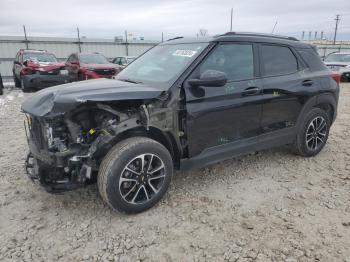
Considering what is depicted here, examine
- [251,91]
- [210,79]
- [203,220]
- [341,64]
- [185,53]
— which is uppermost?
[185,53]

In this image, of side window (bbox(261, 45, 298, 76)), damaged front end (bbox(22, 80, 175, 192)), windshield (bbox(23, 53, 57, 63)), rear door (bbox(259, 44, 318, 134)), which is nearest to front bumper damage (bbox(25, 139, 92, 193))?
damaged front end (bbox(22, 80, 175, 192))

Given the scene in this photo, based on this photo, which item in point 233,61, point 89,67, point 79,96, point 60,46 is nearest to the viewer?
point 79,96

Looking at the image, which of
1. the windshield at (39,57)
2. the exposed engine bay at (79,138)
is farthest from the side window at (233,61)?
the windshield at (39,57)

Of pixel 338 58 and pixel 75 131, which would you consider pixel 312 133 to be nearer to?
pixel 75 131

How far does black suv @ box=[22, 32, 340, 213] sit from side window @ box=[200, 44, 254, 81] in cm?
1

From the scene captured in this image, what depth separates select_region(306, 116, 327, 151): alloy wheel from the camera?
442 cm

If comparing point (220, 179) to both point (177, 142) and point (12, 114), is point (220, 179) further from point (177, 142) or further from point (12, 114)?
point (12, 114)

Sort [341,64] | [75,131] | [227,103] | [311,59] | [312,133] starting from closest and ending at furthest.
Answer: [75,131]
[227,103]
[311,59]
[312,133]
[341,64]

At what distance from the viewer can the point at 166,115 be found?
10.1ft

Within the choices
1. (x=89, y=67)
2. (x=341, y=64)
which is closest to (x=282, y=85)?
(x=89, y=67)

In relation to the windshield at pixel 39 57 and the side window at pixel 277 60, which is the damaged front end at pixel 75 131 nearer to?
the side window at pixel 277 60

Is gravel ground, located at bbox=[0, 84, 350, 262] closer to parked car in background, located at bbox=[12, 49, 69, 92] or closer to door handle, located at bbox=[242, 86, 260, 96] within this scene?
door handle, located at bbox=[242, 86, 260, 96]

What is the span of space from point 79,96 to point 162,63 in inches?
51.7

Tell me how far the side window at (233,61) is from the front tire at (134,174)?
3.58 feet
